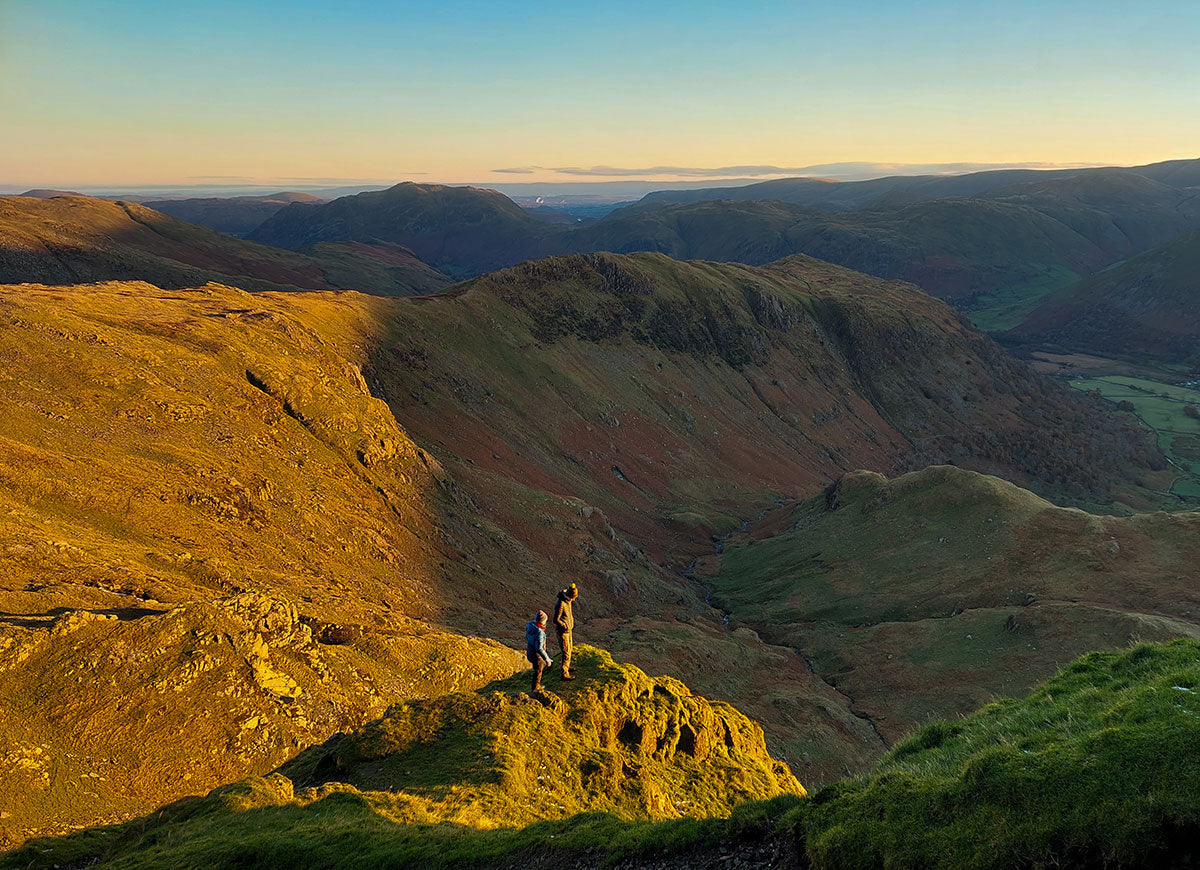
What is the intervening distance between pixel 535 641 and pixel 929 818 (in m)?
Result: 14.1

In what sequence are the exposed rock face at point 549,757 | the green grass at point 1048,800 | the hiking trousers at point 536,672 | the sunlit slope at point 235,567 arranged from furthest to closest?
the sunlit slope at point 235,567 → the hiking trousers at point 536,672 → the exposed rock face at point 549,757 → the green grass at point 1048,800

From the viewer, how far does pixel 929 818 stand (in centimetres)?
1404

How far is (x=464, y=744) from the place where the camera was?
24.0m

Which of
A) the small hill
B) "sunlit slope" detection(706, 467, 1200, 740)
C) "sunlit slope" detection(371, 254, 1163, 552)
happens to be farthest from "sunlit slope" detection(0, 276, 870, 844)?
"sunlit slope" detection(371, 254, 1163, 552)

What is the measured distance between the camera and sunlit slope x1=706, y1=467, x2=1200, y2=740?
64562 mm

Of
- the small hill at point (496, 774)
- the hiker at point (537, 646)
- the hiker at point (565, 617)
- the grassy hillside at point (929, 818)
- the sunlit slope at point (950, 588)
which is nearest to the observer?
the grassy hillside at point (929, 818)

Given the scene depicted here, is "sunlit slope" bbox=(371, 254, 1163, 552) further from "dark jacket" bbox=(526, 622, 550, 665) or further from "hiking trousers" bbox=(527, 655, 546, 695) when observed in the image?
"dark jacket" bbox=(526, 622, 550, 665)

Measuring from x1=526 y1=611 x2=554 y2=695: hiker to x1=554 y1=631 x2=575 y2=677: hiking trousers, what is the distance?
2.23 feet

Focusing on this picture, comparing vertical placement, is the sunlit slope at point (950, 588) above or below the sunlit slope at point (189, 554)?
below

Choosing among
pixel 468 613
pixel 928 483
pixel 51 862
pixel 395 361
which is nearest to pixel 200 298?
pixel 395 361

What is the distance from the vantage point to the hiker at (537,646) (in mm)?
24500

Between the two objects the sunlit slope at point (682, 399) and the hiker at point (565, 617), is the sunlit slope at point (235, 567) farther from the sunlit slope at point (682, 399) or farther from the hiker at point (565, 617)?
the sunlit slope at point (682, 399)

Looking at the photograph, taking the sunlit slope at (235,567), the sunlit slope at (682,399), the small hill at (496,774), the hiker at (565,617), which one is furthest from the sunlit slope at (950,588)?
the hiker at (565,617)

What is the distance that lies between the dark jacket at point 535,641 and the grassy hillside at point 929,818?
255 inches
